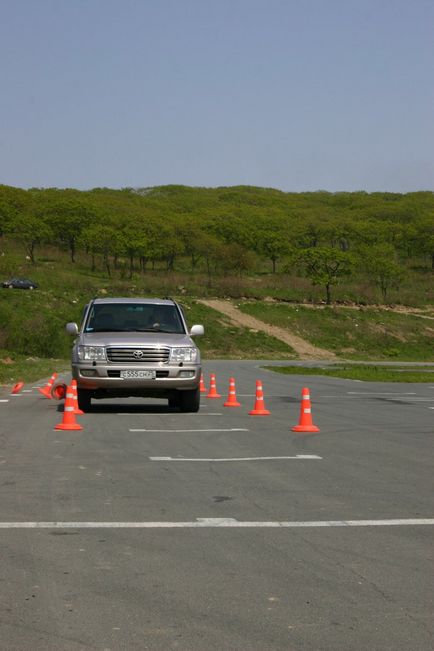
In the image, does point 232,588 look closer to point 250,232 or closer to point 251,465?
point 251,465

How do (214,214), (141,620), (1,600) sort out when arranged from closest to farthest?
1. (141,620)
2. (1,600)
3. (214,214)

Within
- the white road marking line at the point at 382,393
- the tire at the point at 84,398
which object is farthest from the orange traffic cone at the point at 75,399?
the white road marking line at the point at 382,393

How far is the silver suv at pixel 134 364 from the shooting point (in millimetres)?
19219

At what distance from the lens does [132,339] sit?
19.6m

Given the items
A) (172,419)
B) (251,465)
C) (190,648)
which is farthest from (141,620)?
(172,419)

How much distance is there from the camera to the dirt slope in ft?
251

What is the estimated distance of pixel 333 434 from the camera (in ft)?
54.2

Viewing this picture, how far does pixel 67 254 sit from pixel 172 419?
112 meters

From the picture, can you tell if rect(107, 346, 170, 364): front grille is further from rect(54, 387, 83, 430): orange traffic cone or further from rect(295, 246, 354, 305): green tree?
rect(295, 246, 354, 305): green tree

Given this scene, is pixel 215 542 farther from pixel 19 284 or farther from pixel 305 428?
pixel 19 284

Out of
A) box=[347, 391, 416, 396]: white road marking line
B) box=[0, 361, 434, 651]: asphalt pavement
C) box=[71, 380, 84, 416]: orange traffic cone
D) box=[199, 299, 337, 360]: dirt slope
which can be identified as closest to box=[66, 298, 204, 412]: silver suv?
box=[71, 380, 84, 416]: orange traffic cone

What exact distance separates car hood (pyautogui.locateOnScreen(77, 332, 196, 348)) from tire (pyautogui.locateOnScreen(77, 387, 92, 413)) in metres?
0.90

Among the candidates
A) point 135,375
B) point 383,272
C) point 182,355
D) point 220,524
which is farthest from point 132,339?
point 383,272

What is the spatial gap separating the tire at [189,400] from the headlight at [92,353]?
1.72m
